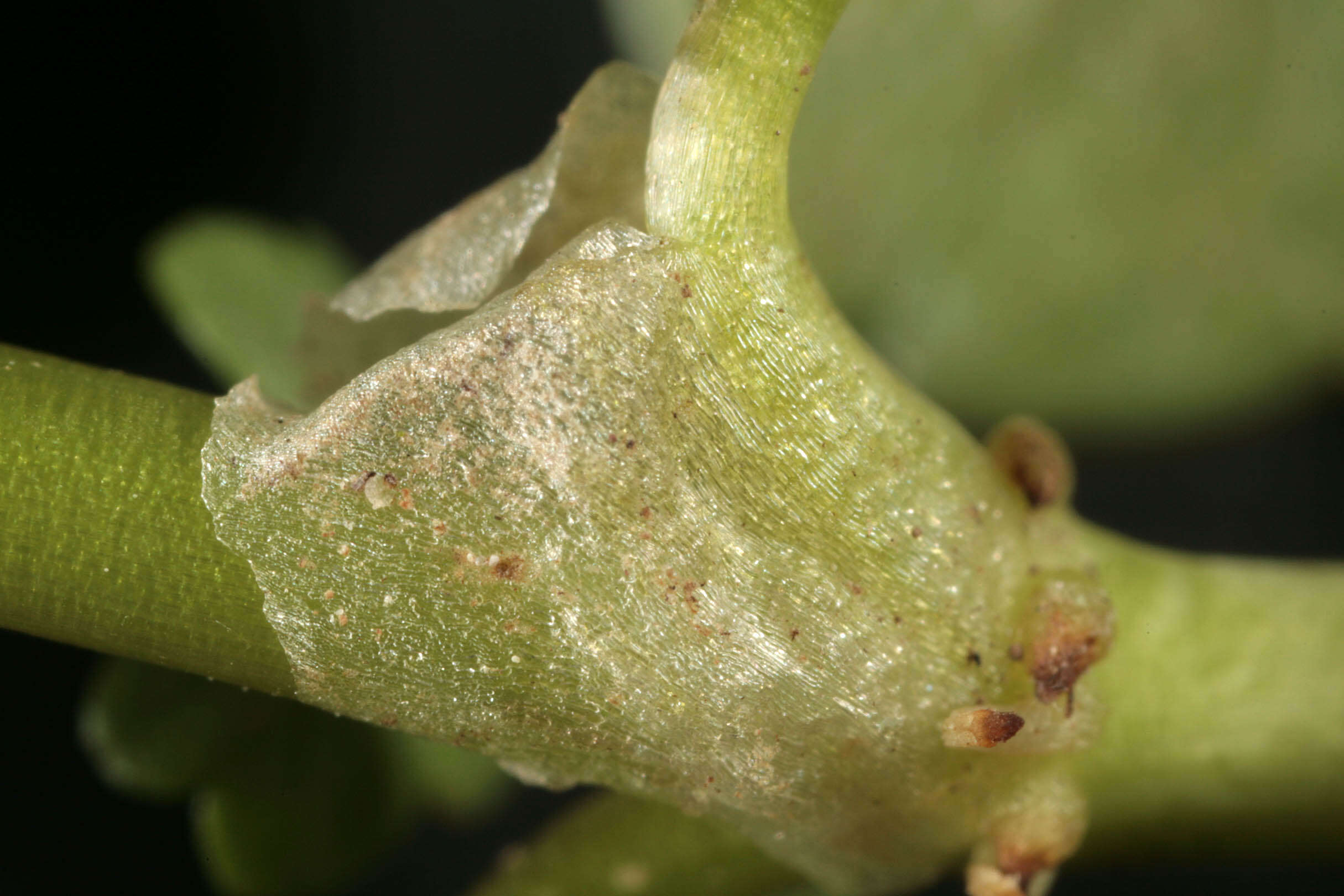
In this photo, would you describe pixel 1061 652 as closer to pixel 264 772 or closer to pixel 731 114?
pixel 731 114

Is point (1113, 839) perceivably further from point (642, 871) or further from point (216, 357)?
point (216, 357)

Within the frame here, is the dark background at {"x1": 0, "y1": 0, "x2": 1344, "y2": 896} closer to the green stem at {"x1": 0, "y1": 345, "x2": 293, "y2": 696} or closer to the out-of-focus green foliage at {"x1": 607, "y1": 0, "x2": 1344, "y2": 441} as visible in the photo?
the out-of-focus green foliage at {"x1": 607, "y1": 0, "x2": 1344, "y2": 441}

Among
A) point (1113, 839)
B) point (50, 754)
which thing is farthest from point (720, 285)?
point (50, 754)

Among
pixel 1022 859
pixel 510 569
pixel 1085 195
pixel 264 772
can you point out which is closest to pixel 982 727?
pixel 1022 859

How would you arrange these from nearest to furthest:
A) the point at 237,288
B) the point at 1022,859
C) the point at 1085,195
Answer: the point at 1022,859 → the point at 237,288 → the point at 1085,195

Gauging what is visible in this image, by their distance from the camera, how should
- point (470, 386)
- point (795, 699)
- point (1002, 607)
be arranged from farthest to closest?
point (1002, 607), point (795, 699), point (470, 386)
